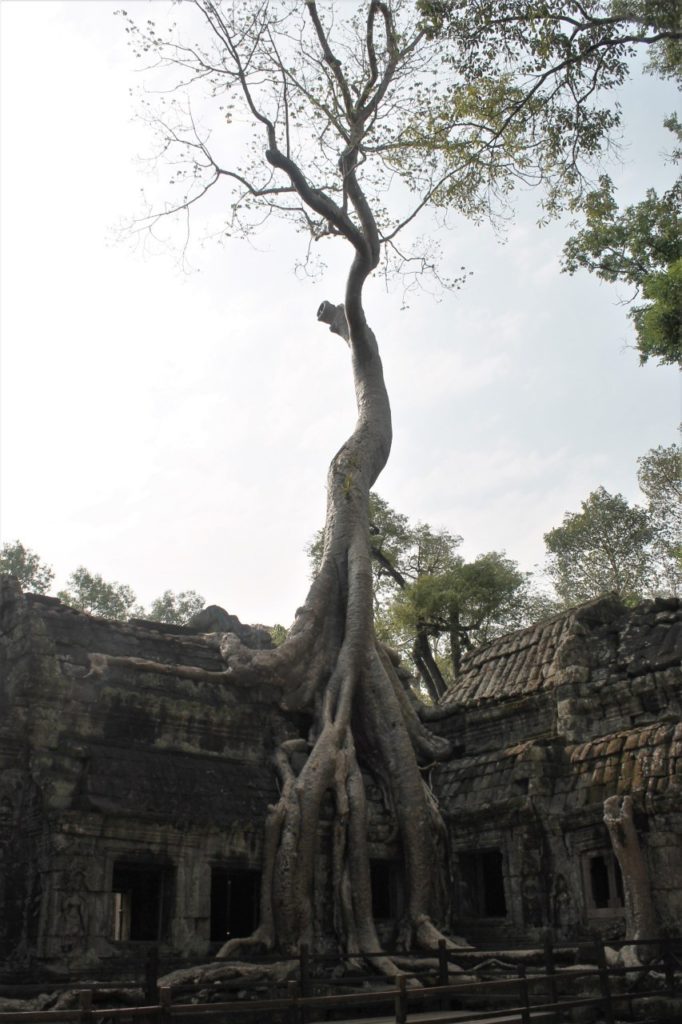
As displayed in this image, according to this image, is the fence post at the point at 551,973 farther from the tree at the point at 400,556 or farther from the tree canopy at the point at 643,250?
the tree at the point at 400,556

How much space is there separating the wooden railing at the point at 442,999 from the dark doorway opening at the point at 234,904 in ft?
4.79

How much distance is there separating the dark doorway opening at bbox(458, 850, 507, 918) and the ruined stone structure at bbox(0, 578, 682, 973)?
2 cm

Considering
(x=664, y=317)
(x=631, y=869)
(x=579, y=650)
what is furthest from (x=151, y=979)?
(x=664, y=317)

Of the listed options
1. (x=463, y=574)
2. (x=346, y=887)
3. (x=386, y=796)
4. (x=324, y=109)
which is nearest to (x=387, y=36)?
(x=324, y=109)

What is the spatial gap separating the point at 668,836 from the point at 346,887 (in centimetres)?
338

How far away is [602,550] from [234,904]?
17481 millimetres

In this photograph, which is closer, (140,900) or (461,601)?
(140,900)

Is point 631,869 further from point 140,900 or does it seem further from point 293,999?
point 140,900

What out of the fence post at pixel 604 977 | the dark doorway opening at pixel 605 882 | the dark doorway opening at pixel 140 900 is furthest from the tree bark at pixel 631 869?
the dark doorway opening at pixel 140 900

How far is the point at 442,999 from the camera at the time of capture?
30.0ft

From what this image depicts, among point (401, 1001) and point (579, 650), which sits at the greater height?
point (579, 650)

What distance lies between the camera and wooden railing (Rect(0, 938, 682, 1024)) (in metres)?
5.07

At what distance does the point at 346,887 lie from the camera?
9.75m

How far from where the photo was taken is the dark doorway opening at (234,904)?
32.3 feet
